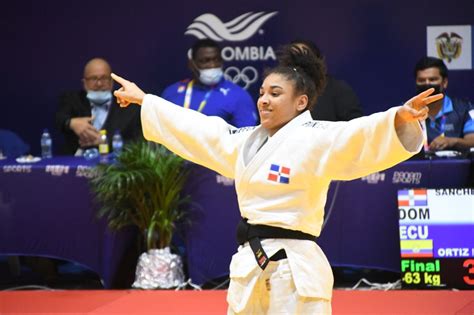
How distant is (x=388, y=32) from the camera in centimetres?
955

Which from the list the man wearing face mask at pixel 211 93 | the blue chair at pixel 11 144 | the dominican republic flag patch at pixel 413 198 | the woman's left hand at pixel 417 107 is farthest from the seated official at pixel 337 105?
the woman's left hand at pixel 417 107

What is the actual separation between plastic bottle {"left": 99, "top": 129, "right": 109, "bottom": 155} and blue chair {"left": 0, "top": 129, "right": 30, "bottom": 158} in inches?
53.4

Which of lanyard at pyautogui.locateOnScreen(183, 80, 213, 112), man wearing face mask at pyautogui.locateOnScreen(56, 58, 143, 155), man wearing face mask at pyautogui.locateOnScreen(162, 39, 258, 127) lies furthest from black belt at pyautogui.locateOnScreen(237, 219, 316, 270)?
man wearing face mask at pyautogui.locateOnScreen(56, 58, 143, 155)

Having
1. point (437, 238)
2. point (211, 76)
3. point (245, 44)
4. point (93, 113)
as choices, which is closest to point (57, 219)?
point (93, 113)

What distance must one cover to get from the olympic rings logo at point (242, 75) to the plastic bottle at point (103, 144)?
174 cm

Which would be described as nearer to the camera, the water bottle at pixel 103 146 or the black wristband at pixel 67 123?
the water bottle at pixel 103 146

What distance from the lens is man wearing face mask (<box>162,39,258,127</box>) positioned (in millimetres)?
8438

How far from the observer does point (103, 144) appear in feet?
27.3

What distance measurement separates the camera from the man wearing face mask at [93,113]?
8594 millimetres

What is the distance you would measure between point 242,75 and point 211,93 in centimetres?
119

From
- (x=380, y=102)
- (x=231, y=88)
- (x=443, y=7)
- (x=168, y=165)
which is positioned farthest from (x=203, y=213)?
(x=443, y=7)

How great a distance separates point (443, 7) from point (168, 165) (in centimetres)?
361

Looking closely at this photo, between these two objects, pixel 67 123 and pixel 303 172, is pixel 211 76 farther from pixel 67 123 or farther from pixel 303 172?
pixel 303 172

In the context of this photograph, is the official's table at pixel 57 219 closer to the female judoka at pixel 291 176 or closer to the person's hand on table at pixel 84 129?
the person's hand on table at pixel 84 129
